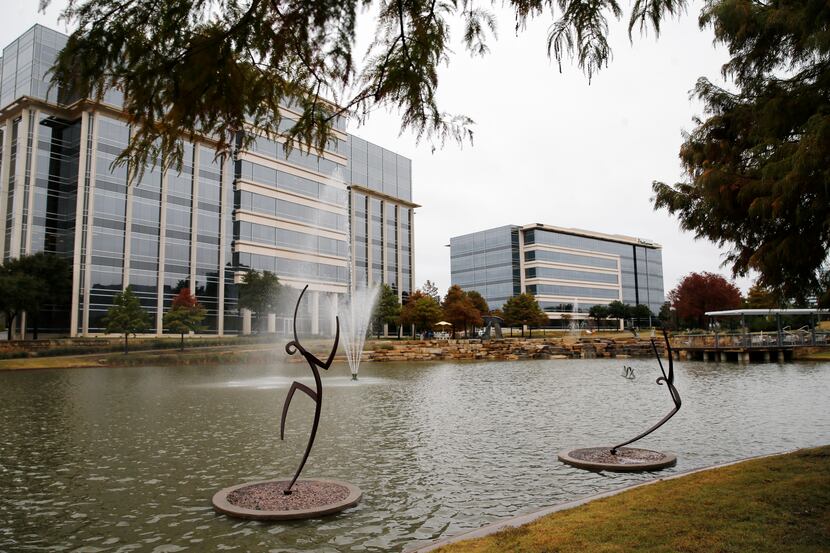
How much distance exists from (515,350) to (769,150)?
1764 inches

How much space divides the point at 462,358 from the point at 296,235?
1289 inches

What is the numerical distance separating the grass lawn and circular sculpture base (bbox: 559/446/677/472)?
5.30 feet

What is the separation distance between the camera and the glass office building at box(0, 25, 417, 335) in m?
54.8

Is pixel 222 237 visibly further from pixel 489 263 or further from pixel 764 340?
pixel 489 263

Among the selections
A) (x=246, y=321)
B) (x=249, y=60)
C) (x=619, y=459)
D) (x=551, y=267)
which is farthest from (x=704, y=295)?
(x=249, y=60)

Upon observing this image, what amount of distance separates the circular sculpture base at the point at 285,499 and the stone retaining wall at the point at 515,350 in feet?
130

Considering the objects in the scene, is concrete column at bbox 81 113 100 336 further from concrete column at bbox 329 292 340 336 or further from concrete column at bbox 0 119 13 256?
concrete column at bbox 329 292 340 336

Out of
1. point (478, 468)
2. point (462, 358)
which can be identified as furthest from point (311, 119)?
point (462, 358)

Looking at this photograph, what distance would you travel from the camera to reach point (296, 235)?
73812mm

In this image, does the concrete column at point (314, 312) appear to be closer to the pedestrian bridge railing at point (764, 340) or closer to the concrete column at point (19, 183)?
Result: the concrete column at point (19, 183)

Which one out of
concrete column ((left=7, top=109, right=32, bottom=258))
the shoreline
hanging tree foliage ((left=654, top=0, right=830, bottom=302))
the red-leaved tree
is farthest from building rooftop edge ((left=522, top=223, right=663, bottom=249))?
hanging tree foliage ((left=654, top=0, right=830, bottom=302))

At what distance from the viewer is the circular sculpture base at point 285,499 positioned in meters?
7.23

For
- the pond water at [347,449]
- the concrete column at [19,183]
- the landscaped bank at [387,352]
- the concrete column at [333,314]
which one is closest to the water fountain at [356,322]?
the concrete column at [333,314]

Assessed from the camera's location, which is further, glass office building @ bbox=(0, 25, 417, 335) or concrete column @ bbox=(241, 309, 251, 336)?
concrete column @ bbox=(241, 309, 251, 336)
